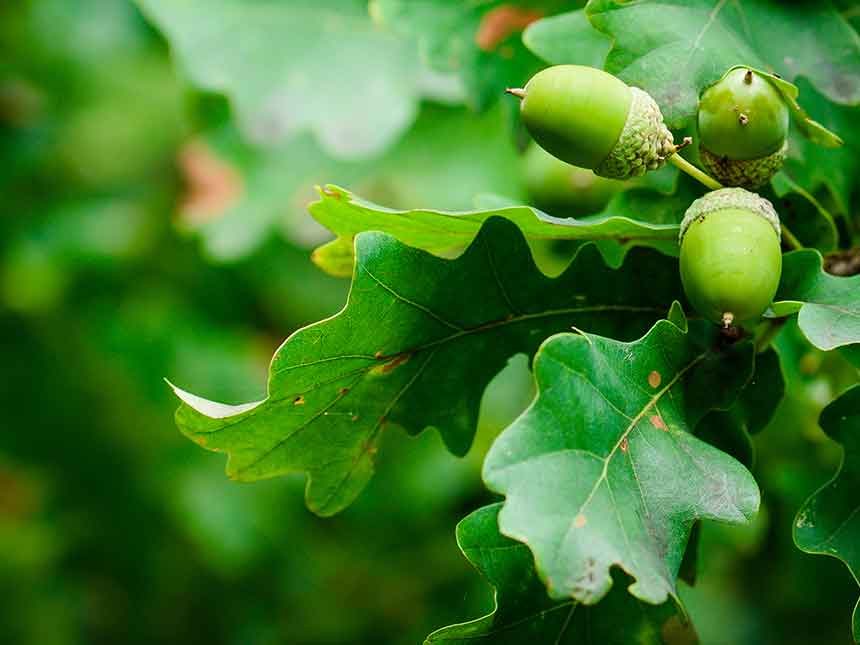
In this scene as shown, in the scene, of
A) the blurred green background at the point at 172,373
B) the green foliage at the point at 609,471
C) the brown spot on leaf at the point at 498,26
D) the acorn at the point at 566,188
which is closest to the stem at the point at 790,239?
the green foliage at the point at 609,471

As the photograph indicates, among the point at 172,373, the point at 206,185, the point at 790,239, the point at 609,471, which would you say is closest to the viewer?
the point at 609,471

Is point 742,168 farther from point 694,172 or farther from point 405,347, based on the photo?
point 405,347

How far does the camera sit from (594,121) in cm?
88

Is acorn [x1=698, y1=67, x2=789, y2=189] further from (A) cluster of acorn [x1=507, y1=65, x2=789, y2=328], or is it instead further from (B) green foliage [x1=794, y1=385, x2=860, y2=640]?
(B) green foliage [x1=794, y1=385, x2=860, y2=640]

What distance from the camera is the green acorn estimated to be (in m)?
0.87

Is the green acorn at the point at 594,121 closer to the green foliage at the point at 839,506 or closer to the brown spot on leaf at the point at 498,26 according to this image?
the green foliage at the point at 839,506

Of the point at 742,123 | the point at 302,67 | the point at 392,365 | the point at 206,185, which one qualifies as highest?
the point at 742,123

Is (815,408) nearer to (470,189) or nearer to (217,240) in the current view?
(470,189)

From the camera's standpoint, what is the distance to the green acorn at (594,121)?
0.87 metres

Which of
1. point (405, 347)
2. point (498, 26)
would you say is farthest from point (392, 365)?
point (498, 26)

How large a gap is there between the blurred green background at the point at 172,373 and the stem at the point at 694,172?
55.7 inches

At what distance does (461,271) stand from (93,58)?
8.11 feet

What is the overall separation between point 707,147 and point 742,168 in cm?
4

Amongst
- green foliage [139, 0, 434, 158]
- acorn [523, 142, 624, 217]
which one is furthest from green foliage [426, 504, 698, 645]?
green foliage [139, 0, 434, 158]
